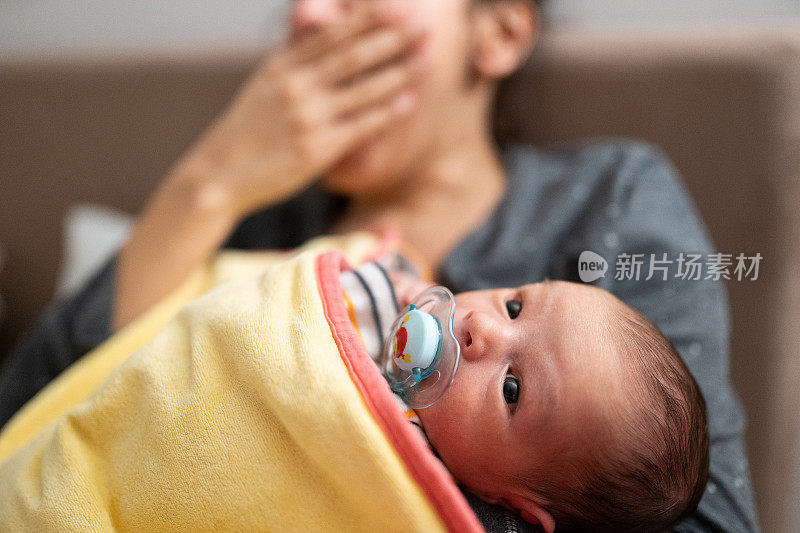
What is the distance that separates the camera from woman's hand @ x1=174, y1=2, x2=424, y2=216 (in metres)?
0.93

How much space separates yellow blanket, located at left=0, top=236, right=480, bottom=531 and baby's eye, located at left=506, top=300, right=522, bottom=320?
13 cm

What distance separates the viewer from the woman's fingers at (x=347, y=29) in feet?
2.95

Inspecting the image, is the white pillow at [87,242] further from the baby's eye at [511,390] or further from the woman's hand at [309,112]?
the baby's eye at [511,390]

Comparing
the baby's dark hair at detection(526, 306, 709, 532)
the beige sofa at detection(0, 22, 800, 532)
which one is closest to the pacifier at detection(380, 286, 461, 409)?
the baby's dark hair at detection(526, 306, 709, 532)

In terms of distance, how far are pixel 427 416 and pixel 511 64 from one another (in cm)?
71

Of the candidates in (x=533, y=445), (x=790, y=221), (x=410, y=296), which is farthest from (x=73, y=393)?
(x=790, y=221)

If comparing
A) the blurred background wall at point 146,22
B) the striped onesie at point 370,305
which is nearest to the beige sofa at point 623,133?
the blurred background wall at point 146,22

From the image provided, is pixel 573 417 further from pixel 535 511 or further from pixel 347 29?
A: pixel 347 29

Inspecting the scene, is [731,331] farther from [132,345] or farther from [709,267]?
[132,345]

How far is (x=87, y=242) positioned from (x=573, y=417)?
3.71ft

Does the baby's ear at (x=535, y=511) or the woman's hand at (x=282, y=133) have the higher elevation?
the woman's hand at (x=282, y=133)

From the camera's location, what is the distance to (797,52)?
2.97 feet

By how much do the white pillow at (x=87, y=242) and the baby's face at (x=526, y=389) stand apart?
95cm

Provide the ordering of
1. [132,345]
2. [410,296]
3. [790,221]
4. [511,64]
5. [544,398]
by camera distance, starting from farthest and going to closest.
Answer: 1. [511,64]
2. [790,221]
3. [132,345]
4. [410,296]
5. [544,398]
